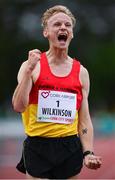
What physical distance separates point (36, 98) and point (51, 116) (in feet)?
0.59

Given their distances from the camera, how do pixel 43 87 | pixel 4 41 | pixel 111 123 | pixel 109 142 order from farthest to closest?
1. pixel 4 41
2. pixel 111 123
3. pixel 109 142
4. pixel 43 87

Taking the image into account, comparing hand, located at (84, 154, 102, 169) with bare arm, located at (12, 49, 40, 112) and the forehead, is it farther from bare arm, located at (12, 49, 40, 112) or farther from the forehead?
the forehead

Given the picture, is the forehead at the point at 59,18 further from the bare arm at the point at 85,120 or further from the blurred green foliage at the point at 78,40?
the blurred green foliage at the point at 78,40

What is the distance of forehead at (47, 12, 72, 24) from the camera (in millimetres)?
6293

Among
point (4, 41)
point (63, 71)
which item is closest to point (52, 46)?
point (63, 71)

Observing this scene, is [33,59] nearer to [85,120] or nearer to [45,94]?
[45,94]

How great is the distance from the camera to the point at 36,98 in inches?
245

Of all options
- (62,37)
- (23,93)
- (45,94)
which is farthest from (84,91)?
(23,93)

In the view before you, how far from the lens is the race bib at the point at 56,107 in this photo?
6.19m

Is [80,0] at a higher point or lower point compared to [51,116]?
lower

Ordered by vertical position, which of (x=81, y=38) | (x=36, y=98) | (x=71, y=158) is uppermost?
(x=36, y=98)

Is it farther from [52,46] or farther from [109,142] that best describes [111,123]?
[52,46]

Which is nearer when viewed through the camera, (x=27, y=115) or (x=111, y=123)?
(x=27, y=115)

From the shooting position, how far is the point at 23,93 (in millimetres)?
5984
